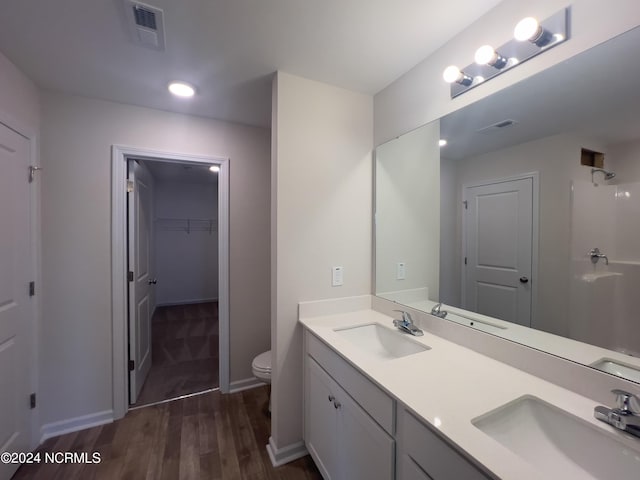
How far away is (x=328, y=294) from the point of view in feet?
6.00

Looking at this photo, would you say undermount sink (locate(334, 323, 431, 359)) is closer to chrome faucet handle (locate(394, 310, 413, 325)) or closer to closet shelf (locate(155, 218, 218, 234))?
chrome faucet handle (locate(394, 310, 413, 325))

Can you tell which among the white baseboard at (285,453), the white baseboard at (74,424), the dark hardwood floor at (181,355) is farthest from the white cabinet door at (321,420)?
the white baseboard at (74,424)

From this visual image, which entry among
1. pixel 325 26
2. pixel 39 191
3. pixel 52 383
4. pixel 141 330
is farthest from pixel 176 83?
pixel 52 383

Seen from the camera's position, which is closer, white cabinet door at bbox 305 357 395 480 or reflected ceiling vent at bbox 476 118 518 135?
white cabinet door at bbox 305 357 395 480

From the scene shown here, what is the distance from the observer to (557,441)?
2.75ft

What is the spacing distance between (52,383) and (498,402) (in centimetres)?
275

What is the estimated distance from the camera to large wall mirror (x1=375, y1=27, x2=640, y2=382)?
0.91 metres

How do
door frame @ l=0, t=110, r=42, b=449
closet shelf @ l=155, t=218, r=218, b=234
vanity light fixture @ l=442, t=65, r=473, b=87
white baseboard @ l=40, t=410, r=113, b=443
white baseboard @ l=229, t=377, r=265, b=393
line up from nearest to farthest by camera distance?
vanity light fixture @ l=442, t=65, r=473, b=87 → door frame @ l=0, t=110, r=42, b=449 → white baseboard @ l=40, t=410, r=113, b=443 → white baseboard @ l=229, t=377, r=265, b=393 → closet shelf @ l=155, t=218, r=218, b=234

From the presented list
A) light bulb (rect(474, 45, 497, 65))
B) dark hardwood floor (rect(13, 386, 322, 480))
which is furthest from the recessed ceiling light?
dark hardwood floor (rect(13, 386, 322, 480))

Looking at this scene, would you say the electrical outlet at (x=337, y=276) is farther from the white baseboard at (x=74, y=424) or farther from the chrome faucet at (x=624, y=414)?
the white baseboard at (x=74, y=424)

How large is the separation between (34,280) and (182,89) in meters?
1.64

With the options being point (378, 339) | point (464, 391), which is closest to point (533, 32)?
point (464, 391)

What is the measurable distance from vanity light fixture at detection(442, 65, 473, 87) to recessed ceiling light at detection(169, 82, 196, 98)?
162 cm

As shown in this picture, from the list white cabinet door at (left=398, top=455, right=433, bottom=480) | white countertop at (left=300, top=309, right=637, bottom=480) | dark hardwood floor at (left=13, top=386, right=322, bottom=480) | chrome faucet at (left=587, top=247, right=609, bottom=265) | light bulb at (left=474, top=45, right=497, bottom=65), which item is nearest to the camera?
white countertop at (left=300, top=309, right=637, bottom=480)
